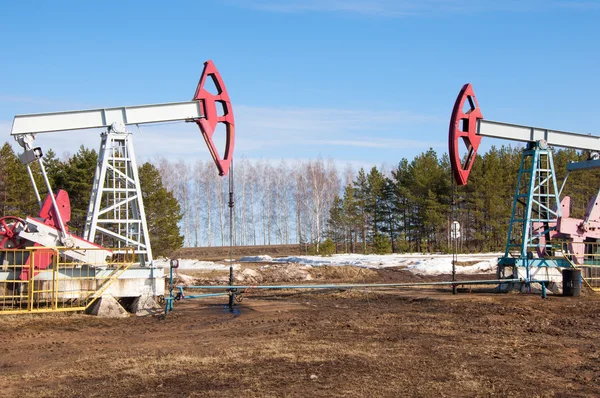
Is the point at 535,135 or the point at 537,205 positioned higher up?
the point at 535,135

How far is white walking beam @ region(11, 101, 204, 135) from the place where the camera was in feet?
47.8

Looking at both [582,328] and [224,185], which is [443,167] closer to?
[224,185]

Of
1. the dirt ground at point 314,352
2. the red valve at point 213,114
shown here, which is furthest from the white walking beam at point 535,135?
the red valve at point 213,114

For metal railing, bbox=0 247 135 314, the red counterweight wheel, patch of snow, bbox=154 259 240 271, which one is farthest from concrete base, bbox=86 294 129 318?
patch of snow, bbox=154 259 240 271

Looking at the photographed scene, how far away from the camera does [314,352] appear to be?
9.59m

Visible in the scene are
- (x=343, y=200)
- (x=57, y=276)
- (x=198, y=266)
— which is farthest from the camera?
(x=343, y=200)

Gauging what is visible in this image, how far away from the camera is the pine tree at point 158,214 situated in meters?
36.3

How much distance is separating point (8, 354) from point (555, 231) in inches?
621

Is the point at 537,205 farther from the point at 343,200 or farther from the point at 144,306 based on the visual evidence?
the point at 343,200

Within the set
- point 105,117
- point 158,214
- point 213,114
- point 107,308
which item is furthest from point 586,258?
point 158,214

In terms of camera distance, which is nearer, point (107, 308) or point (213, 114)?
point (107, 308)

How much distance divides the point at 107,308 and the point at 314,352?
6.14 metres

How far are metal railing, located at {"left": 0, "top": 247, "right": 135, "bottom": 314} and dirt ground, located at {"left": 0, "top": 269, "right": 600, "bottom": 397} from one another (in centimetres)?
45

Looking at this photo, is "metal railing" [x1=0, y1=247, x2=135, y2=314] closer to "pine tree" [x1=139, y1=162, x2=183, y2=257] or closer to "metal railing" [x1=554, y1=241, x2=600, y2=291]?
"metal railing" [x1=554, y1=241, x2=600, y2=291]
